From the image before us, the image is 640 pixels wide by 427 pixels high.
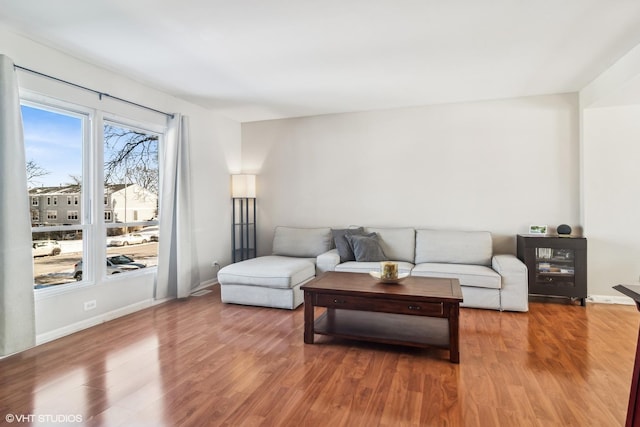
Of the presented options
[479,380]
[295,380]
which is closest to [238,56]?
[295,380]

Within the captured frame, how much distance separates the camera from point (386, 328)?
286cm

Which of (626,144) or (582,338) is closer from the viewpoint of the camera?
(582,338)

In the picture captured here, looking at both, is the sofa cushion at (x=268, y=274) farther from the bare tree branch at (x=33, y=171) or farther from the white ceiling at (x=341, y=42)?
the white ceiling at (x=341, y=42)

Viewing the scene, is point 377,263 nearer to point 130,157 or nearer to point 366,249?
point 366,249

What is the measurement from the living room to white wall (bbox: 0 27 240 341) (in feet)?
0.04

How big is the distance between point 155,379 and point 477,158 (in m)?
4.26

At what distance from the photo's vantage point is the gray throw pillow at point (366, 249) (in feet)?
14.0

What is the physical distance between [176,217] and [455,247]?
3424 millimetres

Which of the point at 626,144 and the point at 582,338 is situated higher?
the point at 626,144

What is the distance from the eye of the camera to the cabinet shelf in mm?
3822

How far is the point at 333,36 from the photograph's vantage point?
2.73 meters

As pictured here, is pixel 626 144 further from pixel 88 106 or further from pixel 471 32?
pixel 88 106

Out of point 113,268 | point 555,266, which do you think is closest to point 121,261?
point 113,268

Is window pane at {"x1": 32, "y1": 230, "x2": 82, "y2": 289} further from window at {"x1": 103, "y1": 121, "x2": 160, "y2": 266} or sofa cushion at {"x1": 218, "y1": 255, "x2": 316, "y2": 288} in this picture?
sofa cushion at {"x1": 218, "y1": 255, "x2": 316, "y2": 288}
